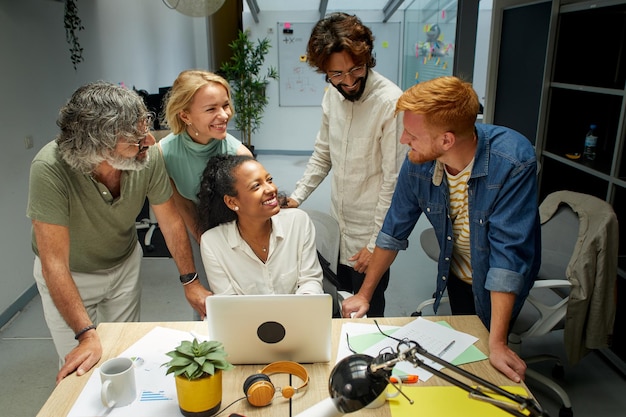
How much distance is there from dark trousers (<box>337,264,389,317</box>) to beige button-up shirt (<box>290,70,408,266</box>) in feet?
0.16

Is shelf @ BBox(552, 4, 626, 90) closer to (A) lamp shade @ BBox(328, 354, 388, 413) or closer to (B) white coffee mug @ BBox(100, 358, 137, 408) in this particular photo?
(A) lamp shade @ BBox(328, 354, 388, 413)

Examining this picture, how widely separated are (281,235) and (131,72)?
421 cm

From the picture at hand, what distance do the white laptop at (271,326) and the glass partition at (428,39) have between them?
3547 mm

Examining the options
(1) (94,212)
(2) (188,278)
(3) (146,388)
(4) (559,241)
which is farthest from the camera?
(4) (559,241)

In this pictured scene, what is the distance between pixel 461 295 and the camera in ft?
6.59

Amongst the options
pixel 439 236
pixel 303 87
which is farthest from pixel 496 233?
pixel 303 87

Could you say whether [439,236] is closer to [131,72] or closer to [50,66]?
[50,66]

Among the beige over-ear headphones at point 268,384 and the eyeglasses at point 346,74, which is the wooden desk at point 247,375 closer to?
the beige over-ear headphones at point 268,384

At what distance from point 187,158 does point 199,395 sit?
42.6 inches

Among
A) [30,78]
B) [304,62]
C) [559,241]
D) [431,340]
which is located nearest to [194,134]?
[431,340]

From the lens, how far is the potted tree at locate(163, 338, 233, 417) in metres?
1.20

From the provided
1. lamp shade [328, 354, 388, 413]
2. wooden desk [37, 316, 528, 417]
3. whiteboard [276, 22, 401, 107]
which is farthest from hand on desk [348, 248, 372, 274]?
whiteboard [276, 22, 401, 107]

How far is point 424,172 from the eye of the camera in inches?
68.1

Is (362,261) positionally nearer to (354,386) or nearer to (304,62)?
(354,386)
